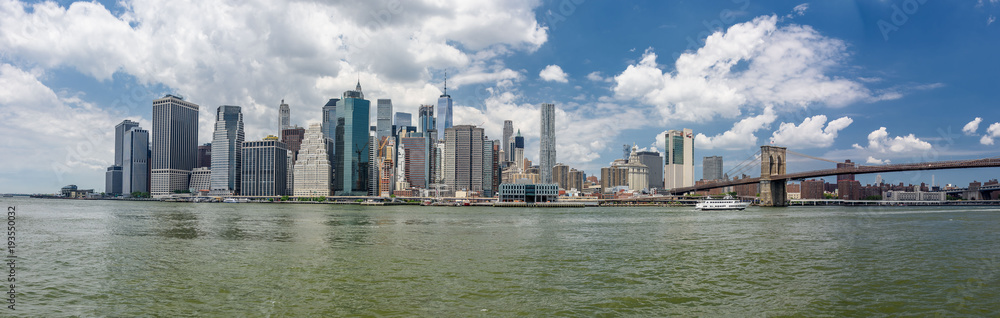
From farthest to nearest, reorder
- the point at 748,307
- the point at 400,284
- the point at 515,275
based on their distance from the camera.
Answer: the point at 515,275, the point at 400,284, the point at 748,307

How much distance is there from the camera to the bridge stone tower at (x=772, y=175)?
13150cm

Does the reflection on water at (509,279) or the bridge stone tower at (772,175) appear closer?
the reflection on water at (509,279)

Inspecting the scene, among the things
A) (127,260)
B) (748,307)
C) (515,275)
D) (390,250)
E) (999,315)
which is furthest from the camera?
(390,250)

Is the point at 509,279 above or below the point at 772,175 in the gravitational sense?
below

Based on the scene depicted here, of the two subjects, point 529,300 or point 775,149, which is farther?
point 775,149

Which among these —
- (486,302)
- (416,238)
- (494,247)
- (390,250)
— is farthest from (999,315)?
(416,238)

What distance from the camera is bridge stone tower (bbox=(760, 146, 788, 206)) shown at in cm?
13150

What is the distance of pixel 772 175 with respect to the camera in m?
132

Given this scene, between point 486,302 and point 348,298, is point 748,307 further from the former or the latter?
point 348,298

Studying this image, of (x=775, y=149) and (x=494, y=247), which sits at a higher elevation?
(x=775, y=149)

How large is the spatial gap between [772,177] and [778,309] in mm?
129492

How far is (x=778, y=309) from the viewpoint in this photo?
563 inches

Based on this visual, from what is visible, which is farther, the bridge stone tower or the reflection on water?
the bridge stone tower

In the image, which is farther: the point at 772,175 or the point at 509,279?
the point at 772,175
